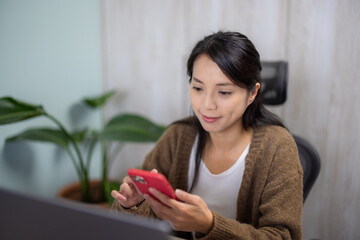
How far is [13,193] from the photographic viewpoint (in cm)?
48

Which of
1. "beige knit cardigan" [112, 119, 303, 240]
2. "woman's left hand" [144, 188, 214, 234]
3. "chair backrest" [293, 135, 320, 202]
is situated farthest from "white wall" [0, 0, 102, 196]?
"chair backrest" [293, 135, 320, 202]

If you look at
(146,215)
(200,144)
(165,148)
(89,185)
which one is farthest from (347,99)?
(89,185)

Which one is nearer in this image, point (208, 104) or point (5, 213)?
point (5, 213)

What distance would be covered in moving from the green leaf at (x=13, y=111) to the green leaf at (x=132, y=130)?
0.39m

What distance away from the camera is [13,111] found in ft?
4.20

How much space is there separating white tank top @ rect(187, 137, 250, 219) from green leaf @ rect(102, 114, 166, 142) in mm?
554

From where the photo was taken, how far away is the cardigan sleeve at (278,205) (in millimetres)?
833

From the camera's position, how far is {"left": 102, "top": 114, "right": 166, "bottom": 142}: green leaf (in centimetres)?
160

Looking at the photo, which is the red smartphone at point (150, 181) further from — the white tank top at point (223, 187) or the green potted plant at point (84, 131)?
the green potted plant at point (84, 131)

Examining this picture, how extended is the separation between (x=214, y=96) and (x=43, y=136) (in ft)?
3.08

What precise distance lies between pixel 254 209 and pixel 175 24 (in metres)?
1.17

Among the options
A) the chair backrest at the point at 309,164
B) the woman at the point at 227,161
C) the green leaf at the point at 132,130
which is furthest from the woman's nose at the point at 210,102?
the green leaf at the point at 132,130

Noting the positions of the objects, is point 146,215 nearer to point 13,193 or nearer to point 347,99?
point 13,193

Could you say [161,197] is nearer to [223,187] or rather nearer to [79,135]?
[223,187]
